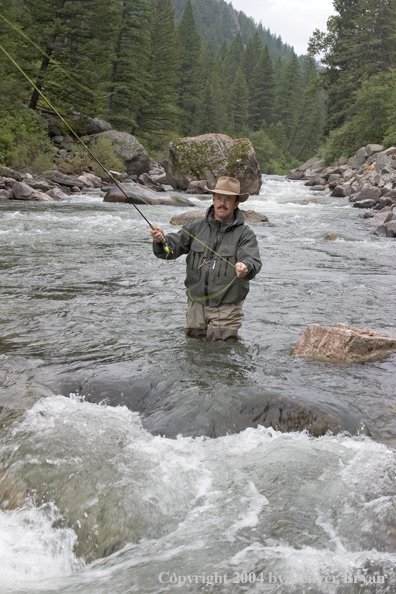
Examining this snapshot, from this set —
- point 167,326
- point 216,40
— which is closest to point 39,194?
point 167,326

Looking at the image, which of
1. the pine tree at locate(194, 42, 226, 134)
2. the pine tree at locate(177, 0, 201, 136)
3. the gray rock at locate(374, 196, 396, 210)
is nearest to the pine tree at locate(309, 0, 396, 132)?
the pine tree at locate(194, 42, 226, 134)

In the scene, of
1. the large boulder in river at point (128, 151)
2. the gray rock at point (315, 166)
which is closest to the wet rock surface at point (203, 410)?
the large boulder in river at point (128, 151)

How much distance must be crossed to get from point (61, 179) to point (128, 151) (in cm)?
840

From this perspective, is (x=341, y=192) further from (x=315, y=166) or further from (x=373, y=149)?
(x=315, y=166)

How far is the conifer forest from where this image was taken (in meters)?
26.2

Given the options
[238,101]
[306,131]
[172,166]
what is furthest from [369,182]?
[306,131]

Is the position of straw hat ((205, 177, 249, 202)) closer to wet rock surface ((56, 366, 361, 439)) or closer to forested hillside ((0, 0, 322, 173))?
wet rock surface ((56, 366, 361, 439))

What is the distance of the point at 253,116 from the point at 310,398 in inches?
3282

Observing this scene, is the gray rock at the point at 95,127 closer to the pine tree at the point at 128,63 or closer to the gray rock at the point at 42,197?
the pine tree at the point at 128,63

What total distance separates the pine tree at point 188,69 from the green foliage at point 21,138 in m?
35.2

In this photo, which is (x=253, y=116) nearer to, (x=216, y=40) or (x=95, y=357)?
(x=95, y=357)

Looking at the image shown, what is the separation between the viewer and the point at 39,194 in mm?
18641

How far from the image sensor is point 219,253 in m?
5.18

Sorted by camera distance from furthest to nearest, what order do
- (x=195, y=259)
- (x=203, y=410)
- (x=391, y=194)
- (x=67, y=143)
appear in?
(x=67, y=143) → (x=391, y=194) → (x=195, y=259) → (x=203, y=410)
